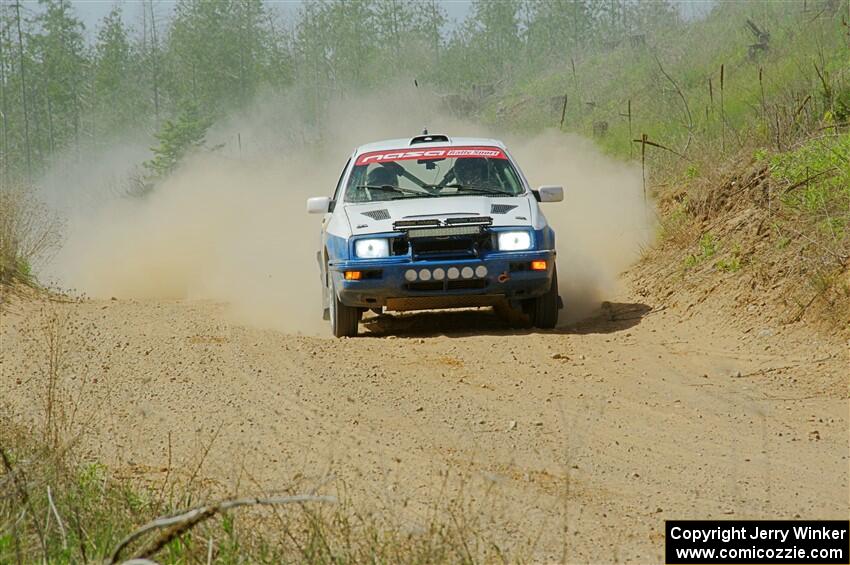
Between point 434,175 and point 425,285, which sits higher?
point 434,175

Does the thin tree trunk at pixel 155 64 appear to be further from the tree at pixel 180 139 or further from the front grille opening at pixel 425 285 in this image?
the front grille opening at pixel 425 285

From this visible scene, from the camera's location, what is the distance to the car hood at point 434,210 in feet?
34.0

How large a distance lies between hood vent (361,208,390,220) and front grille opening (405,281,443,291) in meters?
0.67

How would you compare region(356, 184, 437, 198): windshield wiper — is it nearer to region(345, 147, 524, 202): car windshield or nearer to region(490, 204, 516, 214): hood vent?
region(345, 147, 524, 202): car windshield

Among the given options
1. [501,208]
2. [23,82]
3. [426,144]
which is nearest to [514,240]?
[501,208]

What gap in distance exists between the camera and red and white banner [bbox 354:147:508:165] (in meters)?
11.6

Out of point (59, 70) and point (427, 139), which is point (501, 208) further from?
point (59, 70)

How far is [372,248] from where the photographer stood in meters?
10.3

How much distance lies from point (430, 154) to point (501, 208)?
127 centimetres

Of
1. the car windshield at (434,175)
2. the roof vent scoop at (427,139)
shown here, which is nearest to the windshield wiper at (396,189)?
the car windshield at (434,175)

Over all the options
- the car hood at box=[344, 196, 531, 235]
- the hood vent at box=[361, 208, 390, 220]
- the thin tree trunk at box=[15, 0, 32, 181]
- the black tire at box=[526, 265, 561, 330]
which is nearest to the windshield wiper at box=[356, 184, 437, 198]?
the car hood at box=[344, 196, 531, 235]

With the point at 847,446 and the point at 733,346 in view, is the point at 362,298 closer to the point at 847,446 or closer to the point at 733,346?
the point at 733,346

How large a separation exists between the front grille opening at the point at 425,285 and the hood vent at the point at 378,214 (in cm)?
67

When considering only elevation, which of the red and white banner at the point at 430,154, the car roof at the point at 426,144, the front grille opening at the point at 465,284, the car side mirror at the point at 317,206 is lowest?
the front grille opening at the point at 465,284
